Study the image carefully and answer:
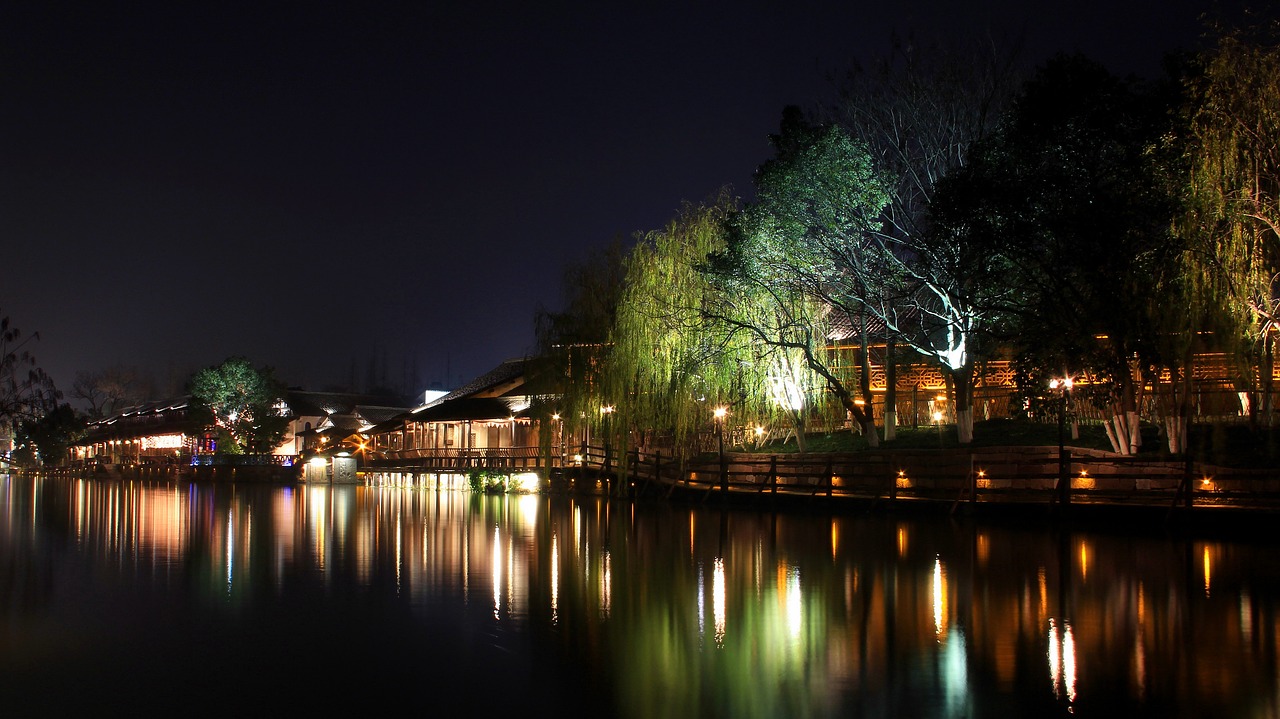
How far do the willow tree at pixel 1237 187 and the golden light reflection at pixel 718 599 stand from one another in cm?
857

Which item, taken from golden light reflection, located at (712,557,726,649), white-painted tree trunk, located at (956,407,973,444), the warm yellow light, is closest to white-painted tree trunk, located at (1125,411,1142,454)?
white-painted tree trunk, located at (956,407,973,444)

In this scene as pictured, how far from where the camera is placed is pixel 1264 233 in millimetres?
15922

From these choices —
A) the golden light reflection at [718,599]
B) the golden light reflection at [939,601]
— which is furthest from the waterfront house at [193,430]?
the golden light reflection at [939,601]

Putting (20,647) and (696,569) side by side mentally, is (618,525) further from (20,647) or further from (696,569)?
(20,647)

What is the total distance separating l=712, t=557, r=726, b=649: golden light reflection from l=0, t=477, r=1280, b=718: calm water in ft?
0.18

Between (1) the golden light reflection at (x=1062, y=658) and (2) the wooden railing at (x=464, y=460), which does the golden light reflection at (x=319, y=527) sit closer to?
(1) the golden light reflection at (x=1062, y=658)

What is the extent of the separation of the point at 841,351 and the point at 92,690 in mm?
27384

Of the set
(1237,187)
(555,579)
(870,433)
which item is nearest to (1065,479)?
(1237,187)

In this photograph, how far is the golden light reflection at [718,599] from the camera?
29.3ft

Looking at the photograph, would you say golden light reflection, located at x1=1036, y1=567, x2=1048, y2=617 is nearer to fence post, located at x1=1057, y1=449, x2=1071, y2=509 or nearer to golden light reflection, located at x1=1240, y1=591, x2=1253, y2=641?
golden light reflection, located at x1=1240, y1=591, x2=1253, y2=641

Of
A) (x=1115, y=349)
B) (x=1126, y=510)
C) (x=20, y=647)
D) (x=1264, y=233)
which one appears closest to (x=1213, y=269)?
(x=1264, y=233)

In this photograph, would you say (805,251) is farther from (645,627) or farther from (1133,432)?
(645,627)

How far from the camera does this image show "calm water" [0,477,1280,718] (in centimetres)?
686

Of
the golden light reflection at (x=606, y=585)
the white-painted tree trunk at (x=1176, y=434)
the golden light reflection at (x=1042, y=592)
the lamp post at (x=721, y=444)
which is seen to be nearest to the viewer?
the golden light reflection at (x=1042, y=592)
